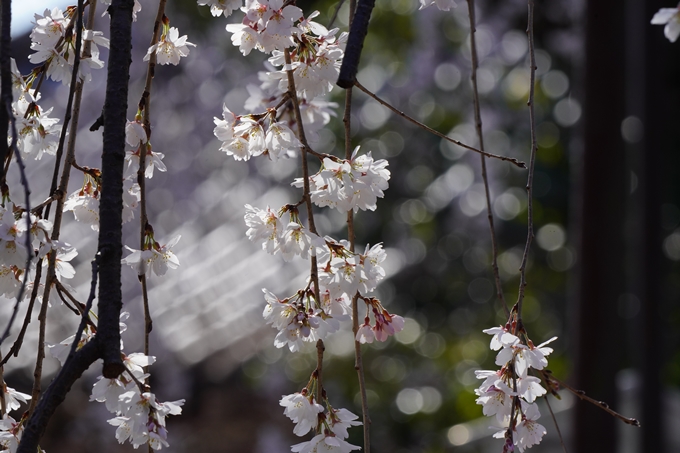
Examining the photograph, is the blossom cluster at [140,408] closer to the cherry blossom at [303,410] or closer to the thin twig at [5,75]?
the cherry blossom at [303,410]

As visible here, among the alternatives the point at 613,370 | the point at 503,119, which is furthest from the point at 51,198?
the point at 503,119

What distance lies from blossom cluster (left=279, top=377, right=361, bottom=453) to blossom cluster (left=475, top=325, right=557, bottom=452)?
14 centimetres

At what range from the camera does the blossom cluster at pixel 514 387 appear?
0.72m

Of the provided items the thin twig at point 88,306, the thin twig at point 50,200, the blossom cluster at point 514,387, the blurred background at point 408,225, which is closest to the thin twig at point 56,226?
the thin twig at point 50,200

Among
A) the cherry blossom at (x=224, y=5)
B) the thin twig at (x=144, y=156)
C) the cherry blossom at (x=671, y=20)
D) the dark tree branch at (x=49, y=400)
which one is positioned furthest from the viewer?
the cherry blossom at (x=224, y=5)

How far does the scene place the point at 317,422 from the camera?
73 cm

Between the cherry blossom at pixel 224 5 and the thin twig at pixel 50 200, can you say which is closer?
the thin twig at pixel 50 200

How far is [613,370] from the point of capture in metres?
1.99

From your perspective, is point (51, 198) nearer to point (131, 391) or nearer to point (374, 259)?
point (131, 391)

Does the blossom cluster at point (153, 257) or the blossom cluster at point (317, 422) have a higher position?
the blossom cluster at point (153, 257)

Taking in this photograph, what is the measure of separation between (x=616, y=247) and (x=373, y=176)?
4.86 ft

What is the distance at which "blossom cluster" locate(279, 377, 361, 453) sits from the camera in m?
0.72

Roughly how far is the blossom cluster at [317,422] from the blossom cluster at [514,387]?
144 mm

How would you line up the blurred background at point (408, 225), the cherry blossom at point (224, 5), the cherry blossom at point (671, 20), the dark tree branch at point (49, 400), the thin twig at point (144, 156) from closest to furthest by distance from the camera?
the dark tree branch at point (49, 400), the cherry blossom at point (671, 20), the thin twig at point (144, 156), the cherry blossom at point (224, 5), the blurred background at point (408, 225)
